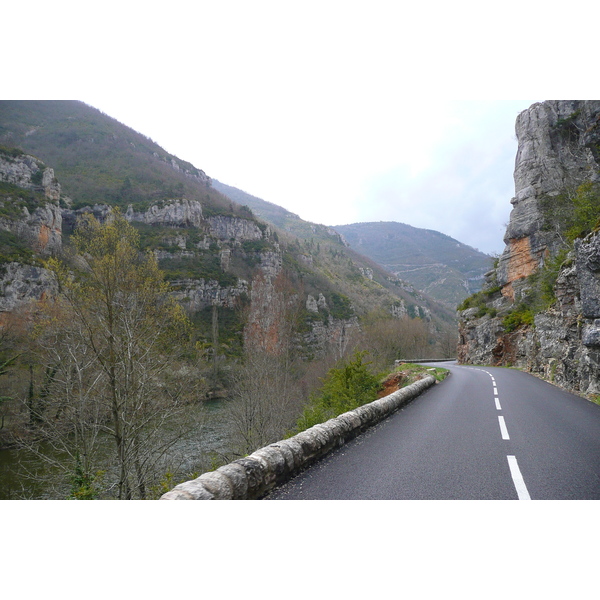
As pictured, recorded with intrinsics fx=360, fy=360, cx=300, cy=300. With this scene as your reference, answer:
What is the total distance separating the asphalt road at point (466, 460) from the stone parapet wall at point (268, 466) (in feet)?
0.52

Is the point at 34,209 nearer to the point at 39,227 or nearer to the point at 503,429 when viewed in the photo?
the point at 39,227

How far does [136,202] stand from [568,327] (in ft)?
323

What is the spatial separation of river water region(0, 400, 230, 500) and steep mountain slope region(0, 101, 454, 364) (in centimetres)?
872

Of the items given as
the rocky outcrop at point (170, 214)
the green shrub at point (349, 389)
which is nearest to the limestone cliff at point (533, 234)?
the green shrub at point (349, 389)

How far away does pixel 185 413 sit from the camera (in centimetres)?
1498

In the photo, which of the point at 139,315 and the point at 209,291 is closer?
the point at 139,315

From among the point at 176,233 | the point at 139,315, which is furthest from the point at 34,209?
the point at 139,315

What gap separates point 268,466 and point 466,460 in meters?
3.02

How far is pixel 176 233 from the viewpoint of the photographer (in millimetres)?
84375

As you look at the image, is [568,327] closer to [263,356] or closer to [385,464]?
[385,464]

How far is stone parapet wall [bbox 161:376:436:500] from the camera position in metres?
3.50

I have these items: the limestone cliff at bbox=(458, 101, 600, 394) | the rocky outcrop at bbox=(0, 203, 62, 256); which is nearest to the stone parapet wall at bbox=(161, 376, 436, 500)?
the limestone cliff at bbox=(458, 101, 600, 394)

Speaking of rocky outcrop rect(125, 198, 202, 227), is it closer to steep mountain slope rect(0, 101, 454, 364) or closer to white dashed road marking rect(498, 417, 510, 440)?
steep mountain slope rect(0, 101, 454, 364)

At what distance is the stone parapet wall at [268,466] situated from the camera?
3.50 metres
